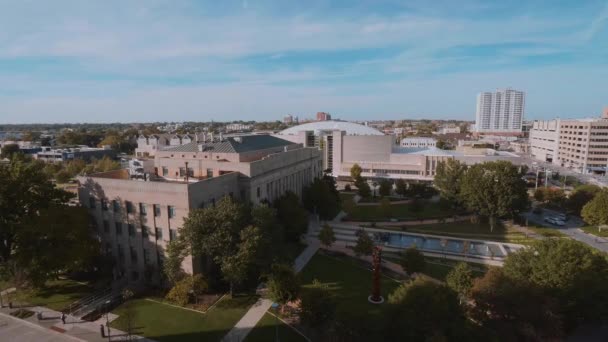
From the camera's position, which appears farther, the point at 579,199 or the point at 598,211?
the point at 579,199

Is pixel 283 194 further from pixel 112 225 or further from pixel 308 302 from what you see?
pixel 308 302

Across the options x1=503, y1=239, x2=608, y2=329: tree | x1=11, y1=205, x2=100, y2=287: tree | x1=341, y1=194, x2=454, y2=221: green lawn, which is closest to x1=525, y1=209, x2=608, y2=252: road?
x1=341, y1=194, x2=454, y2=221: green lawn

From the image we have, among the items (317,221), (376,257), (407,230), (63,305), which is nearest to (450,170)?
(407,230)

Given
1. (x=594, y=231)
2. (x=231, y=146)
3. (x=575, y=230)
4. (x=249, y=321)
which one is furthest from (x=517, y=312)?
(x=594, y=231)

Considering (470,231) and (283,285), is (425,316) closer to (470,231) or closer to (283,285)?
(283,285)

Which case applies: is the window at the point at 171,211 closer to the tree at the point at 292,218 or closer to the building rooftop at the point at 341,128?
the tree at the point at 292,218

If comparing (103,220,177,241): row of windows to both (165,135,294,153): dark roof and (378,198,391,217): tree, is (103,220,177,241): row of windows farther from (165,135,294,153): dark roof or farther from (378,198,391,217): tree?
(378,198,391,217): tree
